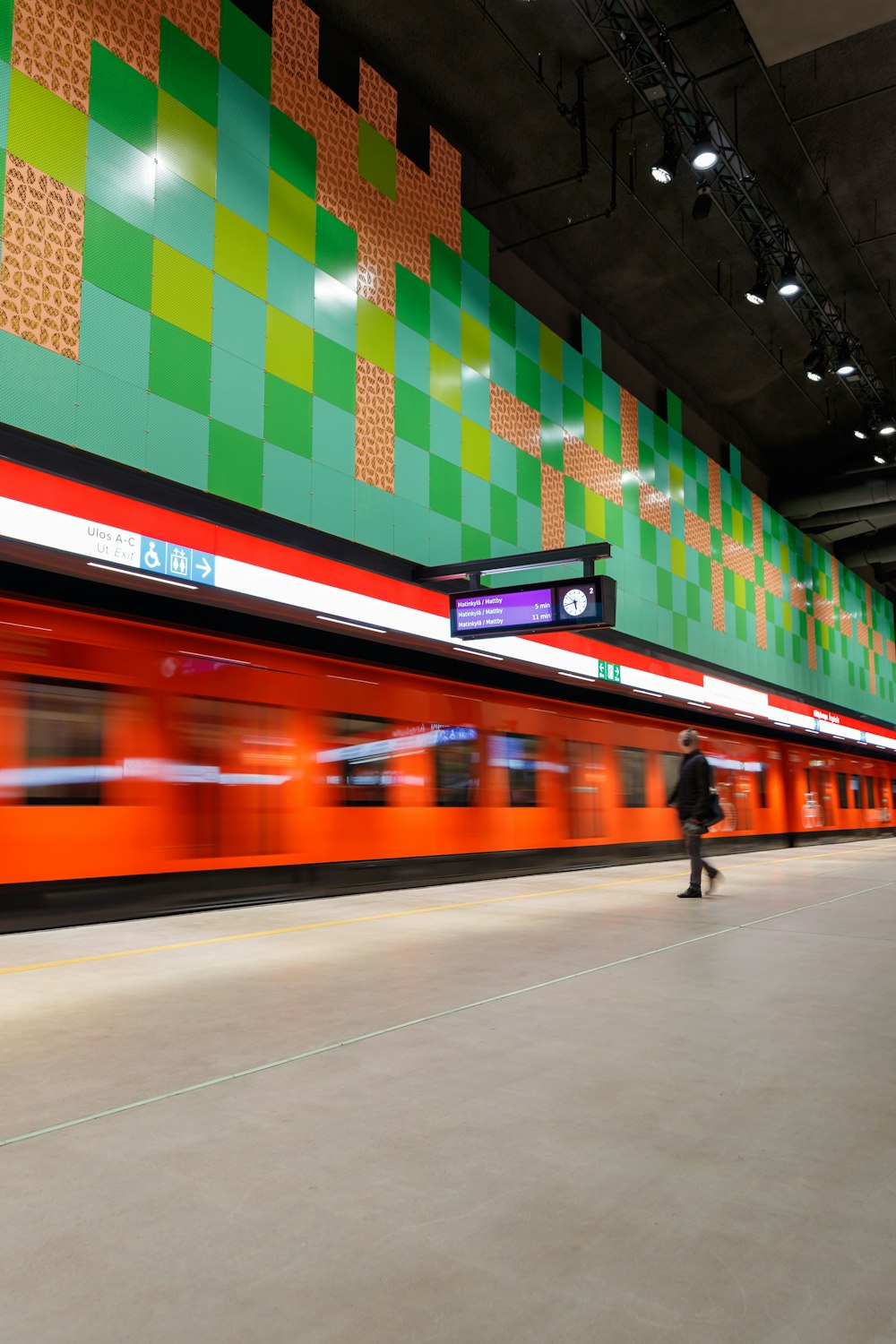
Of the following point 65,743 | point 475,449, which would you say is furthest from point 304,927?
point 475,449

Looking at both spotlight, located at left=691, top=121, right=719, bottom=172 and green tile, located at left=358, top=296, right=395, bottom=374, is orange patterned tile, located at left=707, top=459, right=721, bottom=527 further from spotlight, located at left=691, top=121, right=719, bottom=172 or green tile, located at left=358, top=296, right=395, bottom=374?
green tile, located at left=358, top=296, right=395, bottom=374

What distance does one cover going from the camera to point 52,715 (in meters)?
7.89

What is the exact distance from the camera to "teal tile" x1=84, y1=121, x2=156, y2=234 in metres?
9.05

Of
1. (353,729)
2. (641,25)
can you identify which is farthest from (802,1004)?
(641,25)

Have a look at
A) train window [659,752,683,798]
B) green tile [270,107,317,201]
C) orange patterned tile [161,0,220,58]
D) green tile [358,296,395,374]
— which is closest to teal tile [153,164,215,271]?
green tile [270,107,317,201]

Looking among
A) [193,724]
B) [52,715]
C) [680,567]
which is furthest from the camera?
[680,567]

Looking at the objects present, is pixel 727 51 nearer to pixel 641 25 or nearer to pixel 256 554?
pixel 641 25

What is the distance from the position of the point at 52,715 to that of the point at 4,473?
2119 millimetres

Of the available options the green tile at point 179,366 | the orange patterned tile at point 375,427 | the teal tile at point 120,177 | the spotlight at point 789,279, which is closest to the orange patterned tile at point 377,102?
the orange patterned tile at point 375,427

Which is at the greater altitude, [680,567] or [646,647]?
[680,567]

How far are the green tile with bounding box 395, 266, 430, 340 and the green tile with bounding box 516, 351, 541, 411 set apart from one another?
2723 millimetres

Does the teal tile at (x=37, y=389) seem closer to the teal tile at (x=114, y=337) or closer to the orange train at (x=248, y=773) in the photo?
the teal tile at (x=114, y=337)

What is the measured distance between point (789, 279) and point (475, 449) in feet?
21.8

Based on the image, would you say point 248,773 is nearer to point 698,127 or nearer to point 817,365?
point 698,127
